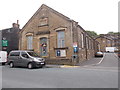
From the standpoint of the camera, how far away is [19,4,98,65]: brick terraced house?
16.4 m

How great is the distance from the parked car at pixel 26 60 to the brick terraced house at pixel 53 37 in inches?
145

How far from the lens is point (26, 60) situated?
45.0ft

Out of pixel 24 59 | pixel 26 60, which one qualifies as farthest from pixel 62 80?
pixel 24 59

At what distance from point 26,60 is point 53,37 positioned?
573cm

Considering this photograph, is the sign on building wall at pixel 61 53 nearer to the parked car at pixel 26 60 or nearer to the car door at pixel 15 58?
the parked car at pixel 26 60

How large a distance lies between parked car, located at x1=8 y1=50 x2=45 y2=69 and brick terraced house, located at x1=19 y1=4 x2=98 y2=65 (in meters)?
3.69

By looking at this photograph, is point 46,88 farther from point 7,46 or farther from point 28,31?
point 7,46

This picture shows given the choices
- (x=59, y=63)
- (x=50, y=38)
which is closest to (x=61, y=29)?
(x=50, y=38)

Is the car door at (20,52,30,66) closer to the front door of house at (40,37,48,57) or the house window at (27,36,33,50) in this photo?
the front door of house at (40,37,48,57)

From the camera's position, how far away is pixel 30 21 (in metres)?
20.6

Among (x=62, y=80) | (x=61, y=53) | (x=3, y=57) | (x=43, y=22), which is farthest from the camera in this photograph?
(x=43, y=22)

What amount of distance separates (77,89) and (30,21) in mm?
17041

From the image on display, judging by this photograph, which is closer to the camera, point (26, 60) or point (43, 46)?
point (26, 60)

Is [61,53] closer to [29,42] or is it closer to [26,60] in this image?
[26,60]
